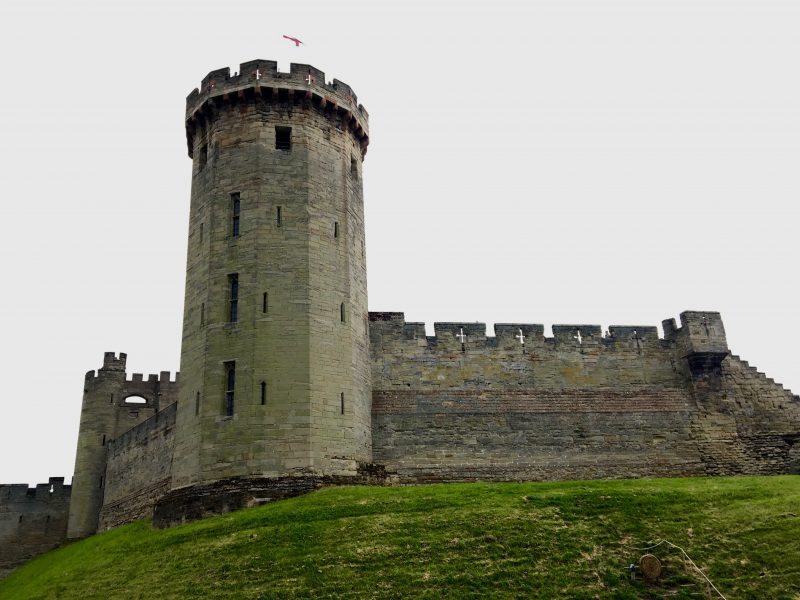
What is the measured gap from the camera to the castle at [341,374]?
22.0 m

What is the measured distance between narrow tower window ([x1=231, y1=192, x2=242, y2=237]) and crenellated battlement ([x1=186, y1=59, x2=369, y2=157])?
3.57 metres

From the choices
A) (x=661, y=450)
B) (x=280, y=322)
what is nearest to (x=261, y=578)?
(x=280, y=322)

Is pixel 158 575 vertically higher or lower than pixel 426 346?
lower

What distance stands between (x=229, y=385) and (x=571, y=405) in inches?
484

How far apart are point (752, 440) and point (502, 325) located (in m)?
10.2

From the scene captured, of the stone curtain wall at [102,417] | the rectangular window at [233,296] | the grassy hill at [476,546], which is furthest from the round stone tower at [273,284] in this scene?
the stone curtain wall at [102,417]

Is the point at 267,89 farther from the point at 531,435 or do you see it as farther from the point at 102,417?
the point at 102,417

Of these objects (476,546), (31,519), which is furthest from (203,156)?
(31,519)

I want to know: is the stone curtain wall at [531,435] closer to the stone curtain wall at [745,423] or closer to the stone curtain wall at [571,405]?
the stone curtain wall at [571,405]

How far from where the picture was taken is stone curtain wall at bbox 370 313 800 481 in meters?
25.2

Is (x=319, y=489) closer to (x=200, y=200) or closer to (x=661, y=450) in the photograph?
(x=200, y=200)

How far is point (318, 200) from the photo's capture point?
24.8 meters

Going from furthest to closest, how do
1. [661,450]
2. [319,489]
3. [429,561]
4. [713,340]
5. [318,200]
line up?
1. [713,340]
2. [661,450]
3. [318,200]
4. [319,489]
5. [429,561]

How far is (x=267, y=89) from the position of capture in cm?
2525
